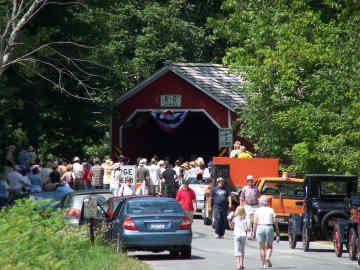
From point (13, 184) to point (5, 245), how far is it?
46.4 ft

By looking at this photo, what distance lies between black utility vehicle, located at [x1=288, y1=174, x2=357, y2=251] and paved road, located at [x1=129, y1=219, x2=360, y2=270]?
0.47m

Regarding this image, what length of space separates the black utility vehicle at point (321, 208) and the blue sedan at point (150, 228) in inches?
161

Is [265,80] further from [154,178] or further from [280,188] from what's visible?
[154,178]

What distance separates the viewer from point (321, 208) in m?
23.8

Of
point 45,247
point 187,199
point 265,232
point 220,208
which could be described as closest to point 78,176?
point 187,199

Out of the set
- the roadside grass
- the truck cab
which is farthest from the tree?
the roadside grass

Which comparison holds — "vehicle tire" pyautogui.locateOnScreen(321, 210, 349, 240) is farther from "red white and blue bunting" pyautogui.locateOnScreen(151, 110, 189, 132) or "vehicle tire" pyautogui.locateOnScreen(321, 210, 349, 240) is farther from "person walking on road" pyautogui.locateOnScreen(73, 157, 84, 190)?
"red white and blue bunting" pyautogui.locateOnScreen(151, 110, 189, 132)

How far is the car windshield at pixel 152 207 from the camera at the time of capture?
68.1 ft

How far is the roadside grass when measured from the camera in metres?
13.8

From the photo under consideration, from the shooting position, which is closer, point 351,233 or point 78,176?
point 351,233

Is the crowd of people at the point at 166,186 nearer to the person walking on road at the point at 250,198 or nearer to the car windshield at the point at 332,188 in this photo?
the person walking on road at the point at 250,198

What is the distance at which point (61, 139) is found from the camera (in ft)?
140

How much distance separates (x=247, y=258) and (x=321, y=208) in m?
3.26

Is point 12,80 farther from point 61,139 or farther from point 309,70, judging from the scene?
point 309,70
